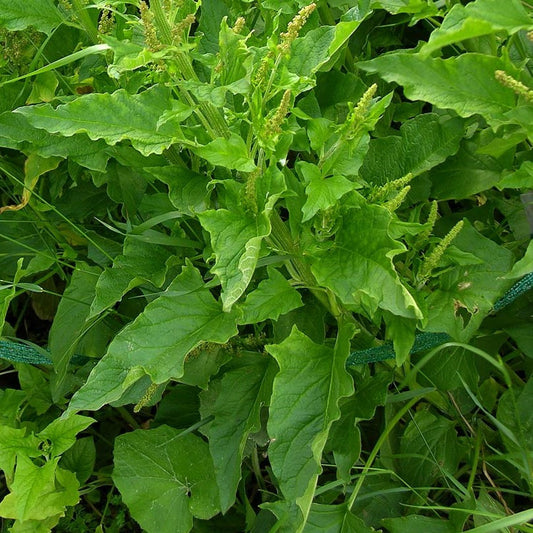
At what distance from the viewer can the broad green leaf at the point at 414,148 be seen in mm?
1227

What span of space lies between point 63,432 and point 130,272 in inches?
11.9

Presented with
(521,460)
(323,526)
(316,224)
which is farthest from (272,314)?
(521,460)

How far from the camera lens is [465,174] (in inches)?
50.8

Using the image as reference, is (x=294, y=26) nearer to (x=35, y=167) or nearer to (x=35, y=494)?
(x=35, y=167)

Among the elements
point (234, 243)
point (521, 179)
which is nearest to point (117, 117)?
point (234, 243)

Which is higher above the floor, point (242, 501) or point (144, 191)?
point (144, 191)

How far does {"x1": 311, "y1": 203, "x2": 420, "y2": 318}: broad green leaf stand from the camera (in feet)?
3.20

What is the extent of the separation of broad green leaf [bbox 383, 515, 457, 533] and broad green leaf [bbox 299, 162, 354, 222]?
54 centimetres

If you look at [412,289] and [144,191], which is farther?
[144,191]

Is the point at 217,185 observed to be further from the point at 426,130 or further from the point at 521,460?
the point at 521,460

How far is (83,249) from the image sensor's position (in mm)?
1633

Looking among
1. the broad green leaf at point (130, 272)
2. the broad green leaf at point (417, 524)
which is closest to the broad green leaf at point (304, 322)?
the broad green leaf at point (130, 272)

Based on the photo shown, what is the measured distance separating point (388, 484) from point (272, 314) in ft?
1.50

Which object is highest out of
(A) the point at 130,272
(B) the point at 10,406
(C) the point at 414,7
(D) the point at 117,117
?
(C) the point at 414,7
